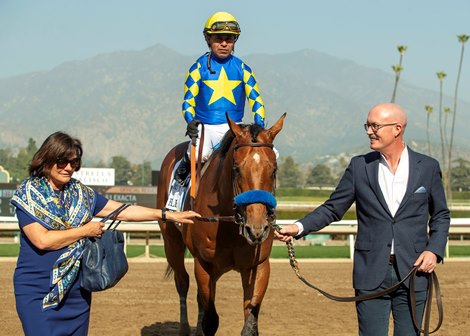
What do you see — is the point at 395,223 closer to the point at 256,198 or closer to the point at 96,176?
the point at 256,198

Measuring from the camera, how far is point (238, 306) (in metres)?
9.72

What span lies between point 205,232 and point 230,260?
300mm

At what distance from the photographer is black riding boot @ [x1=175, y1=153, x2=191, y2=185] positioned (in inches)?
291

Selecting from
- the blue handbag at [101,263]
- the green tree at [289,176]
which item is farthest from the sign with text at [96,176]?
the green tree at [289,176]

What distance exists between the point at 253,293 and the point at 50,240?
235cm

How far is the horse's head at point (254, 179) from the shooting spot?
16.5ft

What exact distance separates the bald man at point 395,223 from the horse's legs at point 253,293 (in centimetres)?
Answer: 163

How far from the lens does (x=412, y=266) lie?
445 centimetres

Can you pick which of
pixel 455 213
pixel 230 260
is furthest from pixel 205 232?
pixel 455 213

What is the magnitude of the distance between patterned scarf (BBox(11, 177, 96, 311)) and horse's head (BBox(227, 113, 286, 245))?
113 centimetres

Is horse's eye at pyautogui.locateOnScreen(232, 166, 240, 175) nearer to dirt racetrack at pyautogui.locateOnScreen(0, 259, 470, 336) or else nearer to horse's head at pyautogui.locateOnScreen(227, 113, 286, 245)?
horse's head at pyautogui.locateOnScreen(227, 113, 286, 245)

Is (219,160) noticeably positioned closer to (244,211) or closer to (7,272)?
(244,211)

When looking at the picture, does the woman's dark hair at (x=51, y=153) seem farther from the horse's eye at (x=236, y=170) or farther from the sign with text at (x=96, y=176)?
the sign with text at (x=96, y=176)

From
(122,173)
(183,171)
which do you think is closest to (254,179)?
(183,171)
